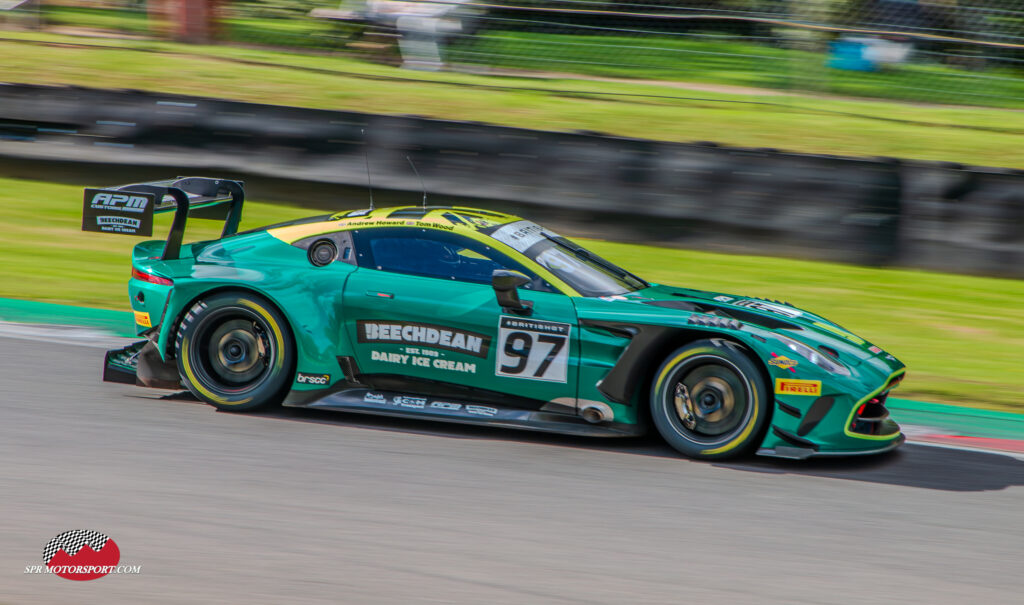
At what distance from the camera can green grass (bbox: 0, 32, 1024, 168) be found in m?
13.1

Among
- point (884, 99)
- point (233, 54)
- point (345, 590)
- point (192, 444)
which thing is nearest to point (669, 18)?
point (884, 99)

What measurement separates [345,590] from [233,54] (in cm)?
1395

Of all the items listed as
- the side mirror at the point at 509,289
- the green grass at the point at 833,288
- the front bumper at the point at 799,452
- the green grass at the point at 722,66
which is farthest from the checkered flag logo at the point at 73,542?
the green grass at the point at 722,66

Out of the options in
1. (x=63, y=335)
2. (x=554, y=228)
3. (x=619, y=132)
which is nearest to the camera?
(x=63, y=335)

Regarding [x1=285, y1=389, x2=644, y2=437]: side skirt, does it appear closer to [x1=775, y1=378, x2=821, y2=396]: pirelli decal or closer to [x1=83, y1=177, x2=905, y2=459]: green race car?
[x1=83, y1=177, x2=905, y2=459]: green race car

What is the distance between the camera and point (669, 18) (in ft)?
45.5

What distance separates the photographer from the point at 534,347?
5.68 metres

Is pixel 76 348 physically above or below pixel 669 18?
below

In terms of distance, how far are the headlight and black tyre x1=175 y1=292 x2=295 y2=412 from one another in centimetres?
278

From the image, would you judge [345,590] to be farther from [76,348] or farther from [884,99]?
[884,99]

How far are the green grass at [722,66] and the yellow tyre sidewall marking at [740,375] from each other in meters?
9.31

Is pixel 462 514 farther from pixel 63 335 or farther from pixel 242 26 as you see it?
pixel 242 26

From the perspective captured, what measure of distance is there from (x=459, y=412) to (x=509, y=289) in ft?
2.51

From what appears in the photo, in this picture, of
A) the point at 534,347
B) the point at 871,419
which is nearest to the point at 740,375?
the point at 871,419
